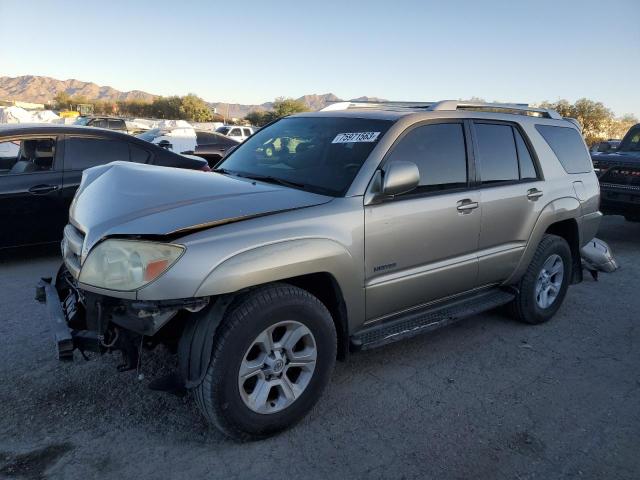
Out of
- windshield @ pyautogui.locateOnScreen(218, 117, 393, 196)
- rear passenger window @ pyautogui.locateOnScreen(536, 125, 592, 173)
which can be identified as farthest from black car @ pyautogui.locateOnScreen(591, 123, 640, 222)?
windshield @ pyautogui.locateOnScreen(218, 117, 393, 196)

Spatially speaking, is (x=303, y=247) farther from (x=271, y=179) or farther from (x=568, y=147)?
(x=568, y=147)

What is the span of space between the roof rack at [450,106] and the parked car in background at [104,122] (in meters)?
22.4

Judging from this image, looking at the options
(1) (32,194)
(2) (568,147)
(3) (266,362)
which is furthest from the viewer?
(1) (32,194)

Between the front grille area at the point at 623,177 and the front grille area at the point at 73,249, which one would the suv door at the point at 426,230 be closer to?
the front grille area at the point at 73,249

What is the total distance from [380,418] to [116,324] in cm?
160

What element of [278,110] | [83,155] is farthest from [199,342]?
[278,110]

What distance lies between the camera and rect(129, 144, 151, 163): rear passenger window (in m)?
6.28

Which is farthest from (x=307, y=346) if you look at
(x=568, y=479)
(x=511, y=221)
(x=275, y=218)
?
(x=511, y=221)

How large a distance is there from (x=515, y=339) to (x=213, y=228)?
295cm

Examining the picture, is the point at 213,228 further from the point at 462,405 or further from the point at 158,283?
the point at 462,405

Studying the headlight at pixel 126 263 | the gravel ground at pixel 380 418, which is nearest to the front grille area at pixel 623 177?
the gravel ground at pixel 380 418

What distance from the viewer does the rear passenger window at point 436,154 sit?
3502 mm

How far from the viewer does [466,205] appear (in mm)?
3727

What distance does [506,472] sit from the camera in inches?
106
